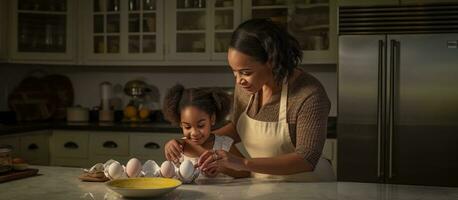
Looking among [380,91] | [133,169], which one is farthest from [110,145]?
[133,169]

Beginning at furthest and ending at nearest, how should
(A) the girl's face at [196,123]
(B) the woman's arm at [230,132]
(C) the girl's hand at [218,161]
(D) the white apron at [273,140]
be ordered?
(B) the woman's arm at [230,132] → (D) the white apron at [273,140] → (A) the girl's face at [196,123] → (C) the girl's hand at [218,161]

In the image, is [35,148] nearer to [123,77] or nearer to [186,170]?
[123,77]

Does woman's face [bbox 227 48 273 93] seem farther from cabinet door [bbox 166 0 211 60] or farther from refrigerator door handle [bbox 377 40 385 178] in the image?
cabinet door [bbox 166 0 211 60]

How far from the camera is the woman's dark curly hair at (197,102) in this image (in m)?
1.90

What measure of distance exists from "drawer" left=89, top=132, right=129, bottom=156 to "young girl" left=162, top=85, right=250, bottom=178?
2.06 meters

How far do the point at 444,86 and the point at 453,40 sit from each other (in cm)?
27

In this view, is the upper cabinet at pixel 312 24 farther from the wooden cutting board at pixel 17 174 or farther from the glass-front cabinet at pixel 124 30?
the wooden cutting board at pixel 17 174

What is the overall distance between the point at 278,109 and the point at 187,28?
2.25m

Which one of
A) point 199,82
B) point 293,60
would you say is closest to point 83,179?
point 293,60

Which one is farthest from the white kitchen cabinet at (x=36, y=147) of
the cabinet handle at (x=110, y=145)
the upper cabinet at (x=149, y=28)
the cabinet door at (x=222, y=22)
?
the cabinet door at (x=222, y=22)

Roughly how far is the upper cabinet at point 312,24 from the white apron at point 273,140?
184cm

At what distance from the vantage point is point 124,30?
14.1ft

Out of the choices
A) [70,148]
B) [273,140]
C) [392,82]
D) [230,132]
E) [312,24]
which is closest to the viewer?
[273,140]

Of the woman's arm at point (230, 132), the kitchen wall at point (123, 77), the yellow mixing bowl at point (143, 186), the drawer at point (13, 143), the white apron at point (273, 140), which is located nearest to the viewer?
the yellow mixing bowl at point (143, 186)
